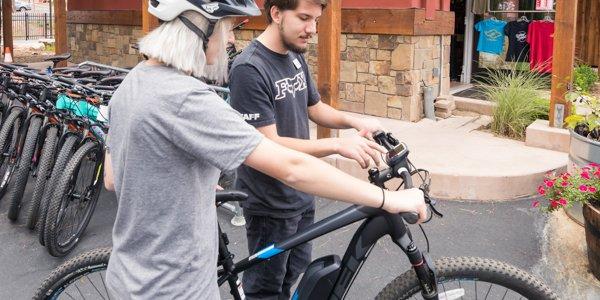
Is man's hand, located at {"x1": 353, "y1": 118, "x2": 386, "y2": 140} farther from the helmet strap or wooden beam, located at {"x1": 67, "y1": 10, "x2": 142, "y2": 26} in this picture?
wooden beam, located at {"x1": 67, "y1": 10, "x2": 142, "y2": 26}

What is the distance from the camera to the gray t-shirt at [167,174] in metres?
1.47

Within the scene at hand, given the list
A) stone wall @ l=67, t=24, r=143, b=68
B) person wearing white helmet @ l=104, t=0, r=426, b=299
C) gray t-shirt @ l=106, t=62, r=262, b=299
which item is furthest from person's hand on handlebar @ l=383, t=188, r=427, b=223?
stone wall @ l=67, t=24, r=143, b=68

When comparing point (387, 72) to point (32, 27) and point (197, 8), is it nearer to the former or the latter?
point (197, 8)

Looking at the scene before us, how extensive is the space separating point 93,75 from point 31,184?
113cm

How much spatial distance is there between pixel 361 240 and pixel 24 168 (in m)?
3.15

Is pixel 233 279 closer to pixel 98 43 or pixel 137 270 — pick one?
pixel 137 270

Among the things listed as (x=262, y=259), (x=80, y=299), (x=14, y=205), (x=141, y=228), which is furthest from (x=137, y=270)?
(x=14, y=205)

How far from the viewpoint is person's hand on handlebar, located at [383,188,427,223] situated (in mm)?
1689

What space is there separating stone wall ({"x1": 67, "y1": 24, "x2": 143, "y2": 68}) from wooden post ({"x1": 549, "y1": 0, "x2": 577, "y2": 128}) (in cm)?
740

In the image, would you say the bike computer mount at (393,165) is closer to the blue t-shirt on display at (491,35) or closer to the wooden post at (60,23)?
the blue t-shirt on display at (491,35)

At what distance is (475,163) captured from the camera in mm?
5387

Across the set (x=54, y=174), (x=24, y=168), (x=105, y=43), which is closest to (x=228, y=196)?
(x=54, y=174)

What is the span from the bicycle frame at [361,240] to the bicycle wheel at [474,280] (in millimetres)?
61

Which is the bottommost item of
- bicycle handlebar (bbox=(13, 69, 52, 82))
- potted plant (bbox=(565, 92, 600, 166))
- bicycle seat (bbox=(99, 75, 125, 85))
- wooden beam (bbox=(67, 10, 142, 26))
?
potted plant (bbox=(565, 92, 600, 166))
